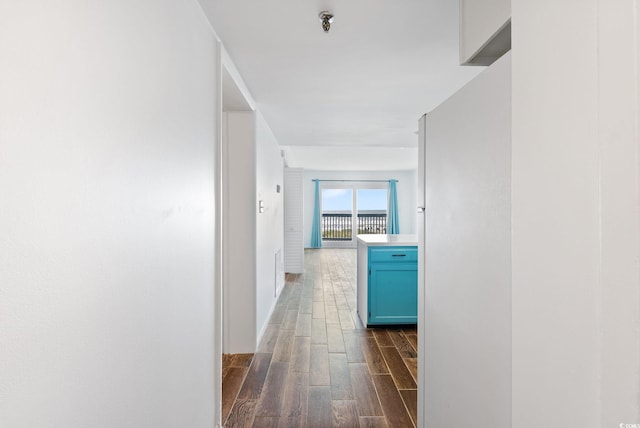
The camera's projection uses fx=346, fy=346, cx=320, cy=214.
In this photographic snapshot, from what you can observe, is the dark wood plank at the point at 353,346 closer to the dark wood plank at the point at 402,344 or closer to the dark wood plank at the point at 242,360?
the dark wood plank at the point at 402,344

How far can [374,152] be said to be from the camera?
7.01 metres

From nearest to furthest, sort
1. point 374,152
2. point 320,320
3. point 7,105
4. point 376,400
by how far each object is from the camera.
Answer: point 7,105 < point 376,400 < point 320,320 < point 374,152

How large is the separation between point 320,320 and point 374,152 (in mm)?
4117

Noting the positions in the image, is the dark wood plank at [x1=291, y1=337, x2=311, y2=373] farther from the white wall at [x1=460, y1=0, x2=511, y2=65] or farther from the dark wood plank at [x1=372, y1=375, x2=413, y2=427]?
the white wall at [x1=460, y1=0, x2=511, y2=65]

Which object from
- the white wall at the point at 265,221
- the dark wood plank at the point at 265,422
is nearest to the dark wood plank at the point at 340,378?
the dark wood plank at the point at 265,422

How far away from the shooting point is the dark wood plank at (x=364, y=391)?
212 centimetres

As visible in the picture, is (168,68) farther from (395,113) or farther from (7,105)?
(395,113)

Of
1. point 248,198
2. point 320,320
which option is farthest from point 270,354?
point 248,198

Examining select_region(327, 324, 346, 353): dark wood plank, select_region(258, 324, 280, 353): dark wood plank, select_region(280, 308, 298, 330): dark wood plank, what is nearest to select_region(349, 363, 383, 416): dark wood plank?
select_region(327, 324, 346, 353): dark wood plank

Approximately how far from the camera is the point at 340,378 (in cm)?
253

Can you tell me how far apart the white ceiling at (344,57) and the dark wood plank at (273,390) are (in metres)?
2.16

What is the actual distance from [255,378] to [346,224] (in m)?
8.34

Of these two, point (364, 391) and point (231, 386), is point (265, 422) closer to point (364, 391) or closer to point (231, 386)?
point (231, 386)

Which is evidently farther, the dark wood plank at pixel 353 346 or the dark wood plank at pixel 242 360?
the dark wood plank at pixel 353 346
